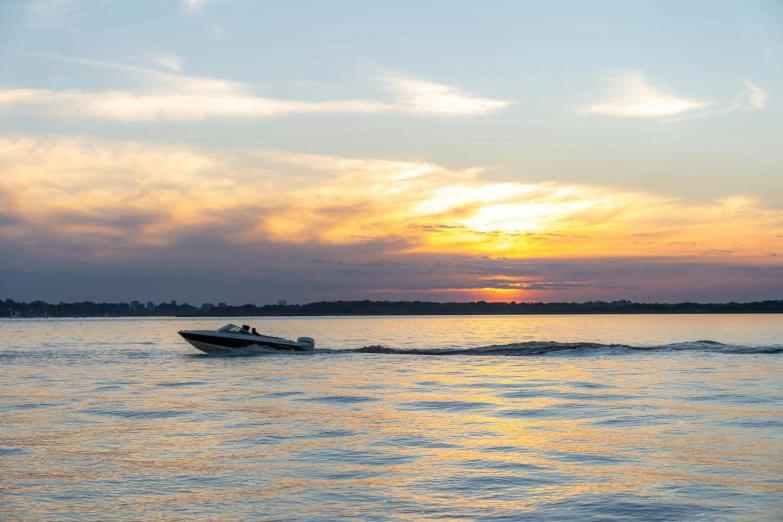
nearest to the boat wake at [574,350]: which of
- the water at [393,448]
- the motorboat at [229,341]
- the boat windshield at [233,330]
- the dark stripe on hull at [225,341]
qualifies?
the motorboat at [229,341]

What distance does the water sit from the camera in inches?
539

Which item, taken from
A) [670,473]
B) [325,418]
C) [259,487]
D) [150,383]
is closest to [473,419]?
[325,418]

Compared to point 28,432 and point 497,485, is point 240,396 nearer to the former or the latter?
point 28,432

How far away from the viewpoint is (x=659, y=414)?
25.3m

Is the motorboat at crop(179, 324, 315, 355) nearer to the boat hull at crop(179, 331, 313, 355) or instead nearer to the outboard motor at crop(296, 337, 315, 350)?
the boat hull at crop(179, 331, 313, 355)

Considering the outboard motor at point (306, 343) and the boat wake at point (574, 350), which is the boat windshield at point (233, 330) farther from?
the boat wake at point (574, 350)

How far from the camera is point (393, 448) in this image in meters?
19.3

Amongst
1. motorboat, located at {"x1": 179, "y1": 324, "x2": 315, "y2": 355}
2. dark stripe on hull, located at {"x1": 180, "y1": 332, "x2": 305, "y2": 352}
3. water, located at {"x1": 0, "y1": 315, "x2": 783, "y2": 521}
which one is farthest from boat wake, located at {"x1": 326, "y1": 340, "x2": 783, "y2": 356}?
water, located at {"x1": 0, "y1": 315, "x2": 783, "y2": 521}

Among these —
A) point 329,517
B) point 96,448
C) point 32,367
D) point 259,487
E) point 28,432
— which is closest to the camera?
point 329,517

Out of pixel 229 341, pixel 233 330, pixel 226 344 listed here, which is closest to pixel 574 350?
pixel 233 330

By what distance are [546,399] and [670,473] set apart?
1412 centimetres

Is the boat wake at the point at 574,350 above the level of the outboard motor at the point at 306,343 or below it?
below

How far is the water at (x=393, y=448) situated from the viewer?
45.0 ft

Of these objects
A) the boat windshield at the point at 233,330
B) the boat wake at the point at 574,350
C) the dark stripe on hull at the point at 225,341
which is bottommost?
the boat wake at the point at 574,350
